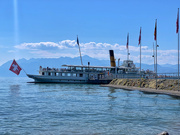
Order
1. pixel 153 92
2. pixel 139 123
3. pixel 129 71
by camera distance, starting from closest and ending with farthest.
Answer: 1. pixel 139 123
2. pixel 153 92
3. pixel 129 71

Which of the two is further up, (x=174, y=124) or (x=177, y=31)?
(x=177, y=31)

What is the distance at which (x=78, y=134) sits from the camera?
41.8ft

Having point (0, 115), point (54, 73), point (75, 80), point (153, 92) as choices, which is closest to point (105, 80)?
point (75, 80)

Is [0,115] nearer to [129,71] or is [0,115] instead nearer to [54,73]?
[54,73]

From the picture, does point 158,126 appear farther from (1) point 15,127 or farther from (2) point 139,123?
(1) point 15,127

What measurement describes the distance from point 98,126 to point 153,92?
28.5 meters

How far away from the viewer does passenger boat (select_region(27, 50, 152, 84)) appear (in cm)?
8400

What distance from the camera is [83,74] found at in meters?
87.0

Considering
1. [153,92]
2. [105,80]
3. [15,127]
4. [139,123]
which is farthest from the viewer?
[105,80]

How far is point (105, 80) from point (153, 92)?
138 ft

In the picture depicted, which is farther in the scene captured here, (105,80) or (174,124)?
(105,80)

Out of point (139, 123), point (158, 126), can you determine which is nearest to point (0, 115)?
point (139, 123)

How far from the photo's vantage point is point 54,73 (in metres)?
85.1

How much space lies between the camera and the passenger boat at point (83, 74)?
276ft
